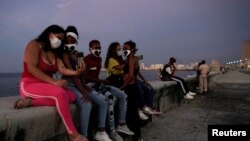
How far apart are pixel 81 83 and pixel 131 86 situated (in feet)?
4.20

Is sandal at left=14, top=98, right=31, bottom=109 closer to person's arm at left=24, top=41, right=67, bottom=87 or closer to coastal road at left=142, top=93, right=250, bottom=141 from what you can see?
person's arm at left=24, top=41, right=67, bottom=87

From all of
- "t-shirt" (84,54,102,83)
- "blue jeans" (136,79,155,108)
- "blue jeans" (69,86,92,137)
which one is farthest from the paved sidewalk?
"blue jeans" (69,86,92,137)

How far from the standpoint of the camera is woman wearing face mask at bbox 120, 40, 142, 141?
494 cm

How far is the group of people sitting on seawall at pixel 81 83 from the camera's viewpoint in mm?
3291

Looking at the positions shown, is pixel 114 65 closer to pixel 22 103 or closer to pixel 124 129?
pixel 124 129

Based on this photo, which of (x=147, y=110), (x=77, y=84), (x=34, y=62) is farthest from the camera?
(x=147, y=110)

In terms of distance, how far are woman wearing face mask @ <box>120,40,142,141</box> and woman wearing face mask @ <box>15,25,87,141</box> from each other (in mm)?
1539

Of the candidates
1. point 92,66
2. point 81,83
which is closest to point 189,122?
point 92,66

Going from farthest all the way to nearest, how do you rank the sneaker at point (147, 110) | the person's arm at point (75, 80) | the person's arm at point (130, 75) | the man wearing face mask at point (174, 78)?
the man wearing face mask at point (174, 78), the sneaker at point (147, 110), the person's arm at point (130, 75), the person's arm at point (75, 80)

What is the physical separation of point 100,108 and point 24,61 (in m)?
1.21

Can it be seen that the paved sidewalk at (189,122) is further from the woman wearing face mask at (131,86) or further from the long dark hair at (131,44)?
the long dark hair at (131,44)

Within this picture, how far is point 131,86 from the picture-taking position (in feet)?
16.9

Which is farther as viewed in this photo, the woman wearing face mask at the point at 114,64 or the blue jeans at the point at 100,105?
the woman wearing face mask at the point at 114,64

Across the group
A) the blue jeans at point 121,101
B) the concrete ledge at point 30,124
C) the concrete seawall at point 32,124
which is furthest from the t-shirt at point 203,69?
the concrete ledge at point 30,124
